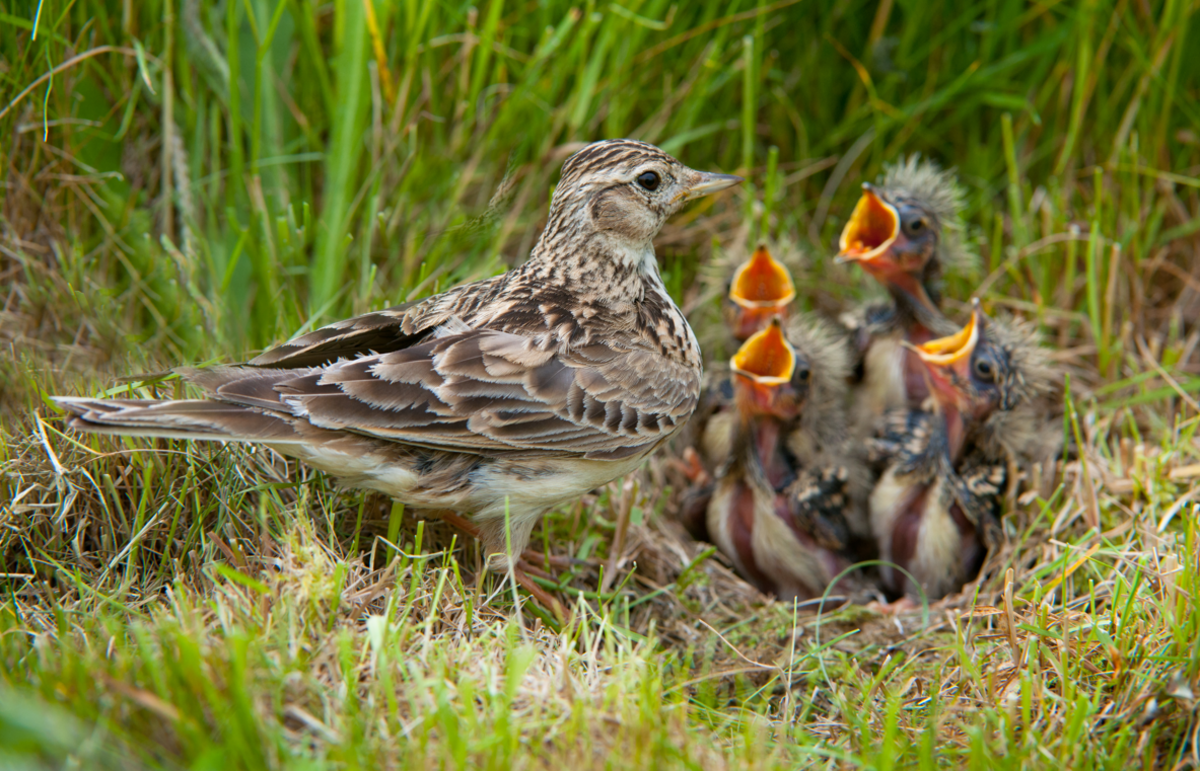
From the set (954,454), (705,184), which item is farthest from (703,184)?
(954,454)

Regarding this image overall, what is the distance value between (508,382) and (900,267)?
2065 millimetres

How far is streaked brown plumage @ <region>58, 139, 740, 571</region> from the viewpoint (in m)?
2.44

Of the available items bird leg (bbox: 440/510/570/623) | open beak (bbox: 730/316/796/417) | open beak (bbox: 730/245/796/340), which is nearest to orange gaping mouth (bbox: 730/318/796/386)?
open beak (bbox: 730/316/796/417)

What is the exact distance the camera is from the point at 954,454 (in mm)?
3791

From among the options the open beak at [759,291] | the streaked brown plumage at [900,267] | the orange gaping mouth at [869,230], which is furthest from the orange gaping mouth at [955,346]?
the open beak at [759,291]

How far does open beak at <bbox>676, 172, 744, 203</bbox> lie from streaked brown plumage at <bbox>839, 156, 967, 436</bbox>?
92cm

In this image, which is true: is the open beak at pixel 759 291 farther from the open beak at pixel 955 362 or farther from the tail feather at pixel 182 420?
the tail feather at pixel 182 420

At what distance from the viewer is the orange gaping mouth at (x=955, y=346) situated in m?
3.56

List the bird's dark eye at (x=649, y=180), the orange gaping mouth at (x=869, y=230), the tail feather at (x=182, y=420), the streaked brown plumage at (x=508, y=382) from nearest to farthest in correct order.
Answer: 1. the tail feather at (x=182, y=420)
2. the streaked brown plumage at (x=508, y=382)
3. the bird's dark eye at (x=649, y=180)
4. the orange gaping mouth at (x=869, y=230)

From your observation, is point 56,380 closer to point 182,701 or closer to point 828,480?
point 182,701

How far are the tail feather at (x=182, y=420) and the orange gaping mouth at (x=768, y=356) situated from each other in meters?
1.79

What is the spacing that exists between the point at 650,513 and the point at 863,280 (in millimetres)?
1892

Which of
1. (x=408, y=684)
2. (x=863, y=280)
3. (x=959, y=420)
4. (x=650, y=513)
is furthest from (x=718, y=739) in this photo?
(x=863, y=280)

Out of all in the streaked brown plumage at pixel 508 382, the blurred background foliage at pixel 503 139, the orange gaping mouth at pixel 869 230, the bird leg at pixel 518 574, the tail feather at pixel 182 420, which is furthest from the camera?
the orange gaping mouth at pixel 869 230
